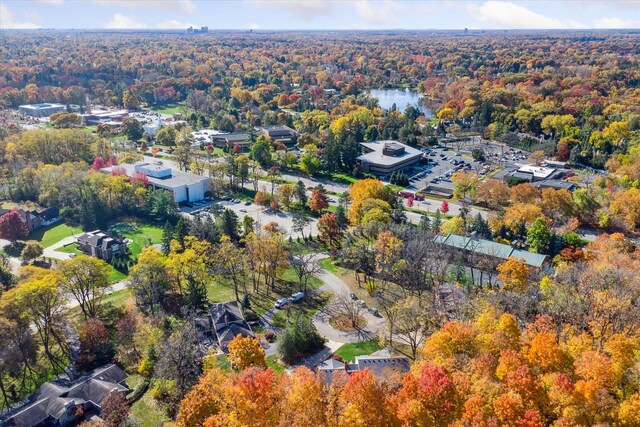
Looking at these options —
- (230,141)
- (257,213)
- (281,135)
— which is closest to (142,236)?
(257,213)

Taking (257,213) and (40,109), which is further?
(40,109)

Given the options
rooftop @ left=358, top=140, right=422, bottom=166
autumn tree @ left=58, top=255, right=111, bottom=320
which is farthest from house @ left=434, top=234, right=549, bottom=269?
autumn tree @ left=58, top=255, right=111, bottom=320

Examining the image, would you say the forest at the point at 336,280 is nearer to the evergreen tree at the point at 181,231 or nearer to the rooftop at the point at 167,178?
the evergreen tree at the point at 181,231

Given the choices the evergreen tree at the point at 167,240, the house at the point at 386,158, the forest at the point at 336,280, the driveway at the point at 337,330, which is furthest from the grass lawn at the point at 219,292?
the house at the point at 386,158

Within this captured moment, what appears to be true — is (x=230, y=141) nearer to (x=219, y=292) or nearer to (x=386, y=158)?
(x=386, y=158)

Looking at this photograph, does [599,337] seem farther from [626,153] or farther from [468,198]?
[626,153]

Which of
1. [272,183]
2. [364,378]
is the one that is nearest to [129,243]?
[272,183]
